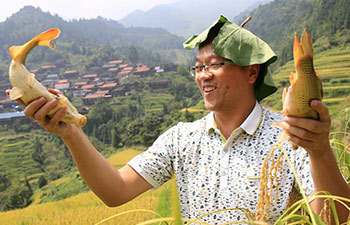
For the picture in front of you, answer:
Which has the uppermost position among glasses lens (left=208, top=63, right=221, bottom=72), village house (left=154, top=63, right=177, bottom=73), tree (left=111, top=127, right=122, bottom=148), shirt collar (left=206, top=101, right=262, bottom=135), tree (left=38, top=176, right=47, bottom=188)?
village house (left=154, top=63, right=177, bottom=73)

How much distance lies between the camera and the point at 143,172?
38.1 inches

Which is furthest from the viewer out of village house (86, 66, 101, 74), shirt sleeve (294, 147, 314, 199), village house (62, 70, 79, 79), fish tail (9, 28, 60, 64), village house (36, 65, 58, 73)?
village house (86, 66, 101, 74)

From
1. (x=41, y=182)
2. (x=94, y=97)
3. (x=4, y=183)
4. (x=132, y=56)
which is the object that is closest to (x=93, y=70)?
(x=132, y=56)

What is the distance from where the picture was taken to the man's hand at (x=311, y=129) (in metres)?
0.50

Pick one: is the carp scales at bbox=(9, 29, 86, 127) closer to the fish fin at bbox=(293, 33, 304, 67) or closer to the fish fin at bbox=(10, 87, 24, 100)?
the fish fin at bbox=(10, 87, 24, 100)

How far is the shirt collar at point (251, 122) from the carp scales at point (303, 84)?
393mm

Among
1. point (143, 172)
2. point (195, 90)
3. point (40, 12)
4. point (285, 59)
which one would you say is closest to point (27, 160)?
point (195, 90)

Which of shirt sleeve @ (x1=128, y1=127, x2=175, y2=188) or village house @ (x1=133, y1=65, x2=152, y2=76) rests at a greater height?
village house @ (x1=133, y1=65, x2=152, y2=76)

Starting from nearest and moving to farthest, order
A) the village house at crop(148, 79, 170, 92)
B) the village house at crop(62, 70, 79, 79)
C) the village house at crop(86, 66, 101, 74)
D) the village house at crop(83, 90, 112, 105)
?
1. the village house at crop(83, 90, 112, 105)
2. the village house at crop(148, 79, 170, 92)
3. the village house at crop(62, 70, 79, 79)
4. the village house at crop(86, 66, 101, 74)

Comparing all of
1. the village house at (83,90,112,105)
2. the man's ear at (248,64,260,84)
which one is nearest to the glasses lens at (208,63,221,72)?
the man's ear at (248,64,260,84)

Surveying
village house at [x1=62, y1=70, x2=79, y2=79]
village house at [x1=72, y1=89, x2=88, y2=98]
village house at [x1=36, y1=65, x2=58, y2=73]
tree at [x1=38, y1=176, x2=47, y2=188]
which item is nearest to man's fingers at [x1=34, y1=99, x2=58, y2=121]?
tree at [x1=38, y1=176, x2=47, y2=188]

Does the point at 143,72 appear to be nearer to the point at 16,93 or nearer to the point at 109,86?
the point at 109,86

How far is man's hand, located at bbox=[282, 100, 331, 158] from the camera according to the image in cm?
50

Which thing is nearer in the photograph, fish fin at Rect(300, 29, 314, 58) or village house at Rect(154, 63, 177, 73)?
fish fin at Rect(300, 29, 314, 58)
